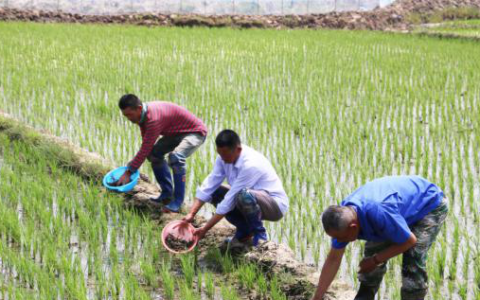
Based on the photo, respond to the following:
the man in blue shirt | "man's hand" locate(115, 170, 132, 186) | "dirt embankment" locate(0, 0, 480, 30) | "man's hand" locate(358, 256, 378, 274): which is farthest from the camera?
"dirt embankment" locate(0, 0, 480, 30)

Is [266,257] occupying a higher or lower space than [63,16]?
lower

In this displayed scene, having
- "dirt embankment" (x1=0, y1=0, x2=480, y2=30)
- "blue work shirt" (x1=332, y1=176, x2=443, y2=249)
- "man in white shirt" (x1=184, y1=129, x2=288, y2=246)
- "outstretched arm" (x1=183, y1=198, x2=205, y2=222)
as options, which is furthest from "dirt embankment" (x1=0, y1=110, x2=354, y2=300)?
"dirt embankment" (x1=0, y1=0, x2=480, y2=30)

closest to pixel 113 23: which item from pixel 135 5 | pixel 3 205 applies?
pixel 135 5

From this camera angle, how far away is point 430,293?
9.94ft

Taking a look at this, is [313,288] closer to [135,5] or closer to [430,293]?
[430,293]

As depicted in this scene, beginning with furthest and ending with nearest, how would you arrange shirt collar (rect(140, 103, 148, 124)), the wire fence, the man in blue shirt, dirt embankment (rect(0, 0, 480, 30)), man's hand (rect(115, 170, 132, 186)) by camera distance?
the wire fence < dirt embankment (rect(0, 0, 480, 30)) < man's hand (rect(115, 170, 132, 186)) < shirt collar (rect(140, 103, 148, 124)) < the man in blue shirt

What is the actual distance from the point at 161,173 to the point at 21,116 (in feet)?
10.1

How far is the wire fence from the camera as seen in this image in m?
18.5

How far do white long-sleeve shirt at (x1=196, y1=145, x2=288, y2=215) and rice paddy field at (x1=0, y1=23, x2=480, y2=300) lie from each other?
0.35 meters

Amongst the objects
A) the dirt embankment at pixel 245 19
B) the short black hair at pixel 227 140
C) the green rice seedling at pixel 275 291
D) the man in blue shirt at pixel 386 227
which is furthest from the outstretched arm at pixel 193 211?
the dirt embankment at pixel 245 19

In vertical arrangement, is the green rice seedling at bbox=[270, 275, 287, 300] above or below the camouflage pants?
below

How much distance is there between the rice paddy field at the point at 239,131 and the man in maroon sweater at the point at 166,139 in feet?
1.01

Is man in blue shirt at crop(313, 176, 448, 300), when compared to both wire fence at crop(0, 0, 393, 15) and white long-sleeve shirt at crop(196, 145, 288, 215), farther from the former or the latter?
wire fence at crop(0, 0, 393, 15)

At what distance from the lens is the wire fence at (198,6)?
60.5ft
